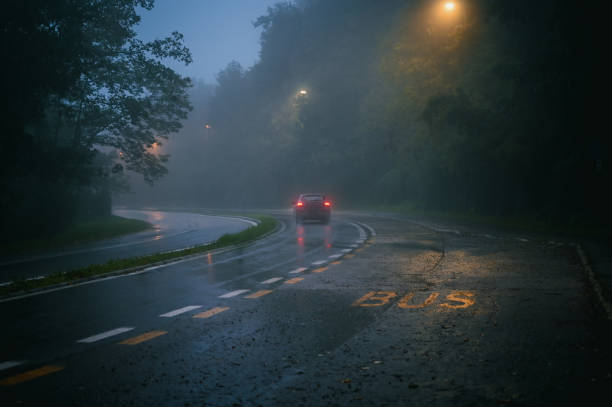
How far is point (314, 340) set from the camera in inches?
250

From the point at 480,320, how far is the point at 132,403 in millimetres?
4345

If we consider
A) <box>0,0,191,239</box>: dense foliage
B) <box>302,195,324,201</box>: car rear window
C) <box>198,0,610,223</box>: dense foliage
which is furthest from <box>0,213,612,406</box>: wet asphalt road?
<box>302,195,324,201</box>: car rear window

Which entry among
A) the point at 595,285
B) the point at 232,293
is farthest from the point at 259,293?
the point at 595,285

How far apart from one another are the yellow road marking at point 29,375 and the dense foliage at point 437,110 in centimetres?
2076

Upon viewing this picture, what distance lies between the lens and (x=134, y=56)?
30312 mm

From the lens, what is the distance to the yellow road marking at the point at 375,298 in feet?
27.8

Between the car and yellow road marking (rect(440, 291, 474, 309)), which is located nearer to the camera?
yellow road marking (rect(440, 291, 474, 309))

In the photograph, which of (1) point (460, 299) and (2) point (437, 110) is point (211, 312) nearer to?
(1) point (460, 299)

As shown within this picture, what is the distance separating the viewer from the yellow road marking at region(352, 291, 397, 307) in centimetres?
847

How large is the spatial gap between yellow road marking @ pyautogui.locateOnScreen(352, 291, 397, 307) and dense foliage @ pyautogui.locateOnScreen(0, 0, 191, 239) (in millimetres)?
15426

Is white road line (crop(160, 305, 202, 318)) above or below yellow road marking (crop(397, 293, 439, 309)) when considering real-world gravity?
below

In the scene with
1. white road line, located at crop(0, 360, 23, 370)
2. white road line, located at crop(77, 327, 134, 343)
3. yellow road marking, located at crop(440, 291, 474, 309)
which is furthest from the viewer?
yellow road marking, located at crop(440, 291, 474, 309)

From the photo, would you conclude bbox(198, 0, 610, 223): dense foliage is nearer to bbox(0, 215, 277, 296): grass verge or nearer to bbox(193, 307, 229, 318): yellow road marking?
bbox(0, 215, 277, 296): grass verge

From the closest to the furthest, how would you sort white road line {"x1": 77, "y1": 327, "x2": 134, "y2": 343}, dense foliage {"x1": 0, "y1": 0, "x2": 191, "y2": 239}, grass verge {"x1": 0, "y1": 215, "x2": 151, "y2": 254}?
white road line {"x1": 77, "y1": 327, "x2": 134, "y2": 343}, dense foliage {"x1": 0, "y1": 0, "x2": 191, "y2": 239}, grass verge {"x1": 0, "y1": 215, "x2": 151, "y2": 254}
